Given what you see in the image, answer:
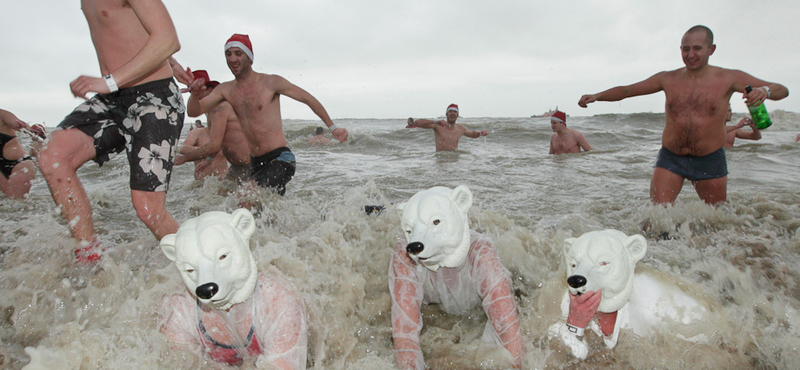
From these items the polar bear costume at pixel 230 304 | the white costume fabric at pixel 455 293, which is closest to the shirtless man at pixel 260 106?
the white costume fabric at pixel 455 293

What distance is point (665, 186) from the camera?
455 cm

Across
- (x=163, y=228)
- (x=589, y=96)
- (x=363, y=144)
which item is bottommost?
(x=363, y=144)

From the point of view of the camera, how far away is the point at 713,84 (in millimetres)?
4293

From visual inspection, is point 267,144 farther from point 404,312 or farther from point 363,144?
point 363,144

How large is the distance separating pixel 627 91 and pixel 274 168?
3692 millimetres

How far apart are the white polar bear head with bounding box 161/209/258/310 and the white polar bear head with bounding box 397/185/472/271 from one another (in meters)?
0.72

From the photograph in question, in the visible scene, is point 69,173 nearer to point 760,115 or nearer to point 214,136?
point 214,136

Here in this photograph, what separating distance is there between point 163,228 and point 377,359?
1.50 m

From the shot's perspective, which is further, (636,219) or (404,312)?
(636,219)

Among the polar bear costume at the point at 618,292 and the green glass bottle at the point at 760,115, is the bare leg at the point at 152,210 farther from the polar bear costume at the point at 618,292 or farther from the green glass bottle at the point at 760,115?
the green glass bottle at the point at 760,115

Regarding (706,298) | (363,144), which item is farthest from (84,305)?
(363,144)

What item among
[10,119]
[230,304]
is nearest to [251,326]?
[230,304]

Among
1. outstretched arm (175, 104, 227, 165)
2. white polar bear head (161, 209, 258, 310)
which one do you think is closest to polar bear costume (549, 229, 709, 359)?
white polar bear head (161, 209, 258, 310)

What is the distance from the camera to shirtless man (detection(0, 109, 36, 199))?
535 centimetres
